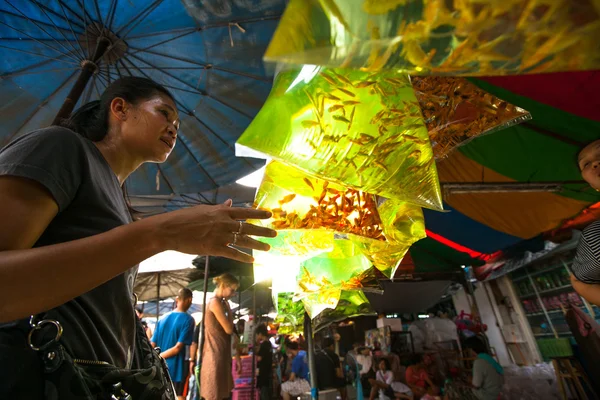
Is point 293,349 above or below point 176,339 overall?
below

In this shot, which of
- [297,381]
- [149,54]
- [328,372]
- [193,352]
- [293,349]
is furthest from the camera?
[293,349]

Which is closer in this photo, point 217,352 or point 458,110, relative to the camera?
point 458,110

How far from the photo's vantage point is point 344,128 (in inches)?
33.6

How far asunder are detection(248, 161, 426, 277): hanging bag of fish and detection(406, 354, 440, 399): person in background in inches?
229

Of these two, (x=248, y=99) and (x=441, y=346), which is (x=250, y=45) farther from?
(x=441, y=346)

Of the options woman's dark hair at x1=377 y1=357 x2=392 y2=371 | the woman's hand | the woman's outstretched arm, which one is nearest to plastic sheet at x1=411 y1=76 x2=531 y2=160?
the woman's hand

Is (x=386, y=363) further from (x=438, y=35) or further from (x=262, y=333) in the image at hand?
(x=438, y=35)

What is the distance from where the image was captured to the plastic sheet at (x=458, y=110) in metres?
1.10

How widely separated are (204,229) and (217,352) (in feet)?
10.5

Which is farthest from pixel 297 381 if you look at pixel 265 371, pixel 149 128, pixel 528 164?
pixel 149 128

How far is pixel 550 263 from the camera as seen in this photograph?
7.15 m

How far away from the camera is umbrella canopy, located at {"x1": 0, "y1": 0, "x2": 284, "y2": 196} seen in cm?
233

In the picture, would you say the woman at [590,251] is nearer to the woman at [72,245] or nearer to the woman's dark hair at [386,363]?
the woman at [72,245]

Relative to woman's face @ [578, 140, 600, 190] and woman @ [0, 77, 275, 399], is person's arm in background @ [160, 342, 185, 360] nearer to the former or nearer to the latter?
woman @ [0, 77, 275, 399]
